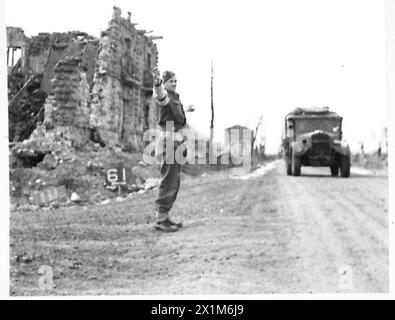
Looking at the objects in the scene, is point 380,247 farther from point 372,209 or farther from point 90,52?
point 90,52

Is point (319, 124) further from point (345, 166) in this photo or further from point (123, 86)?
point (123, 86)

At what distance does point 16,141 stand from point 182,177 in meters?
1.18

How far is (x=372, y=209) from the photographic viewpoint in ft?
13.7

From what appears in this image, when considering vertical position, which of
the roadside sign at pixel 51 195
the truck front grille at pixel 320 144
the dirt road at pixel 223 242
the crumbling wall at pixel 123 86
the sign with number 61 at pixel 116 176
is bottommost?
the dirt road at pixel 223 242

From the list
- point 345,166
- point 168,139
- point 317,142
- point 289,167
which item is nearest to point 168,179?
point 168,139

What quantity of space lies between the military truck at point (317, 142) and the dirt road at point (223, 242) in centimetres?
8

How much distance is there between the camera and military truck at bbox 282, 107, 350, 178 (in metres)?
4.36

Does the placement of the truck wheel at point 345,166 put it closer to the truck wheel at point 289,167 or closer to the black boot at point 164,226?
the truck wheel at point 289,167

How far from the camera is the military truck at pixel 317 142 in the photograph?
14.3 feet

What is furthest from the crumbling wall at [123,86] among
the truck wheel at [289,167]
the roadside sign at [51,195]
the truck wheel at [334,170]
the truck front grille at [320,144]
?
the truck wheel at [334,170]

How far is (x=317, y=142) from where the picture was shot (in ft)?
14.5

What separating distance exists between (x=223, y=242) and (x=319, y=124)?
1071mm
